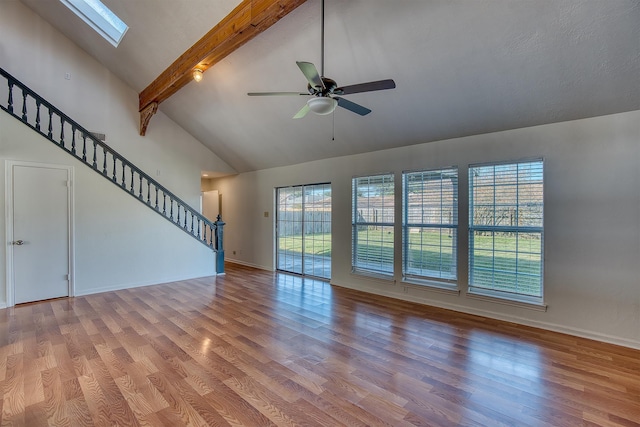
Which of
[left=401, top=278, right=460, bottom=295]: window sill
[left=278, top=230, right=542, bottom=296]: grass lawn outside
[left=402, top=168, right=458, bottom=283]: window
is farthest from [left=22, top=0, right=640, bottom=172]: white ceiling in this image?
[left=401, top=278, right=460, bottom=295]: window sill

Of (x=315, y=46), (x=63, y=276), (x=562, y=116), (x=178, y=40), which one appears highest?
(x=178, y=40)

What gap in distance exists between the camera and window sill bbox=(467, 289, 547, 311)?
3.71m

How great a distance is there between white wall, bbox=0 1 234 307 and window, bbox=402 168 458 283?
4384mm

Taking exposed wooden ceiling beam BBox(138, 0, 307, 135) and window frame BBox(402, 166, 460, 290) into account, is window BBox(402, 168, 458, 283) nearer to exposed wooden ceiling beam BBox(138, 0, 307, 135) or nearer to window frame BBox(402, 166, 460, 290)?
window frame BBox(402, 166, 460, 290)

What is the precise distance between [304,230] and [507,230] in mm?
3970

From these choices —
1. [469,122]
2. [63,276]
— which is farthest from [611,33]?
[63,276]

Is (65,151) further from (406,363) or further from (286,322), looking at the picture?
(406,363)

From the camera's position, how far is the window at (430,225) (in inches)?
175

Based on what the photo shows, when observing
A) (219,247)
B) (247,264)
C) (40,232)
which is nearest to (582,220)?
(219,247)

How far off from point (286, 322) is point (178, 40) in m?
4.30

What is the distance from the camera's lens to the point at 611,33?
99.7 inches

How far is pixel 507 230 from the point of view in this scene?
155 inches

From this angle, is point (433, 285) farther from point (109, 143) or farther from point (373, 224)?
point (109, 143)

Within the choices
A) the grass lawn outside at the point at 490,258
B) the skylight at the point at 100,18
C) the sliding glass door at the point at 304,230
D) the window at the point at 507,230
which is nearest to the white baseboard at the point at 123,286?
the sliding glass door at the point at 304,230
